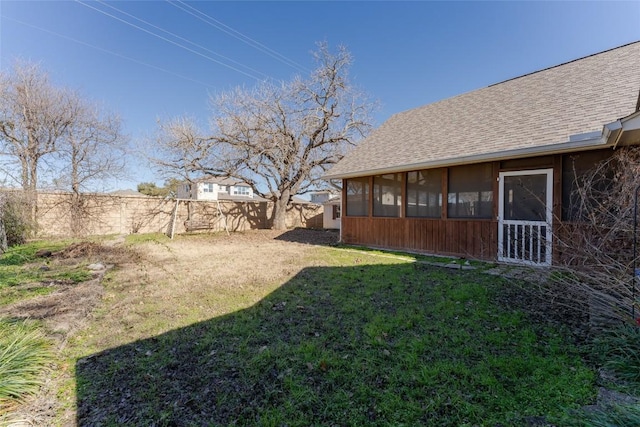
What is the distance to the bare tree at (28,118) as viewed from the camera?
12727 mm

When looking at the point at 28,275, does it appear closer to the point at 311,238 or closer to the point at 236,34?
the point at 311,238

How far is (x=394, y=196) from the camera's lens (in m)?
9.18

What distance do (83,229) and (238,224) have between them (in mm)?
7193

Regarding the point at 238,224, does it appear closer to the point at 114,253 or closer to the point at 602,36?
the point at 114,253

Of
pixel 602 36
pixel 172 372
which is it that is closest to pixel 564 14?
pixel 602 36

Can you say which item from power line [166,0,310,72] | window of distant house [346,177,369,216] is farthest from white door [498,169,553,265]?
power line [166,0,310,72]

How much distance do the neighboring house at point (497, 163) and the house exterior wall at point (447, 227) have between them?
0.08 feet

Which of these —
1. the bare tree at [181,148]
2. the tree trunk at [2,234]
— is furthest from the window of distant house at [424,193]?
the tree trunk at [2,234]

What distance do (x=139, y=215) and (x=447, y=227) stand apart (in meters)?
13.6

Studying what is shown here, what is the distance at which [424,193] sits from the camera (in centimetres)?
836

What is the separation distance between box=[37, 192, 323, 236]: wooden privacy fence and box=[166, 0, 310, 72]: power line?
8080mm

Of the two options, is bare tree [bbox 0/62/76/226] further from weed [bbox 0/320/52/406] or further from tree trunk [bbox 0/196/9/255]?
weed [bbox 0/320/52/406]

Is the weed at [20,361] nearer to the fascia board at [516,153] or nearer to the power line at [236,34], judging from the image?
the fascia board at [516,153]

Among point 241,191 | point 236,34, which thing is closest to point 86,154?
point 236,34
